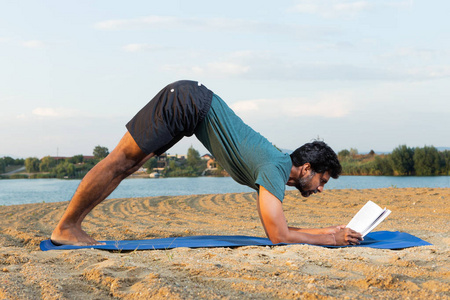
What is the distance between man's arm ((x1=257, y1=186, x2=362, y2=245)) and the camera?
3.27m

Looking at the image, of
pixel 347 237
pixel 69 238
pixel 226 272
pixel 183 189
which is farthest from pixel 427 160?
pixel 226 272

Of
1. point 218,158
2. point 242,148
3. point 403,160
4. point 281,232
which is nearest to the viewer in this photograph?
point 281,232

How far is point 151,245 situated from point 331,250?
57.5 inches

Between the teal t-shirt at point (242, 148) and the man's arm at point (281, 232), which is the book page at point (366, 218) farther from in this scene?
the teal t-shirt at point (242, 148)

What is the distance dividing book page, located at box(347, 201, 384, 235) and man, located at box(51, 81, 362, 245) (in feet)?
0.58

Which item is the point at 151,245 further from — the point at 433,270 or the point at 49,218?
the point at 49,218

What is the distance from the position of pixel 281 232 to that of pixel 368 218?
918 millimetres

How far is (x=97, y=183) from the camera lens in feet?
11.6

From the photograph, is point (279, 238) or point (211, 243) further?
point (211, 243)

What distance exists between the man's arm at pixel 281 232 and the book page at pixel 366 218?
14 centimetres

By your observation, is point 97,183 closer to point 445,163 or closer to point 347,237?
point 347,237

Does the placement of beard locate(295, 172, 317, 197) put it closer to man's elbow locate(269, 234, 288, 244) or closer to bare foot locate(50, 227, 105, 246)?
man's elbow locate(269, 234, 288, 244)

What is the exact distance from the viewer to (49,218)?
22.7 feet

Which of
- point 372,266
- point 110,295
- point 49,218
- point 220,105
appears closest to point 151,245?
point 220,105
